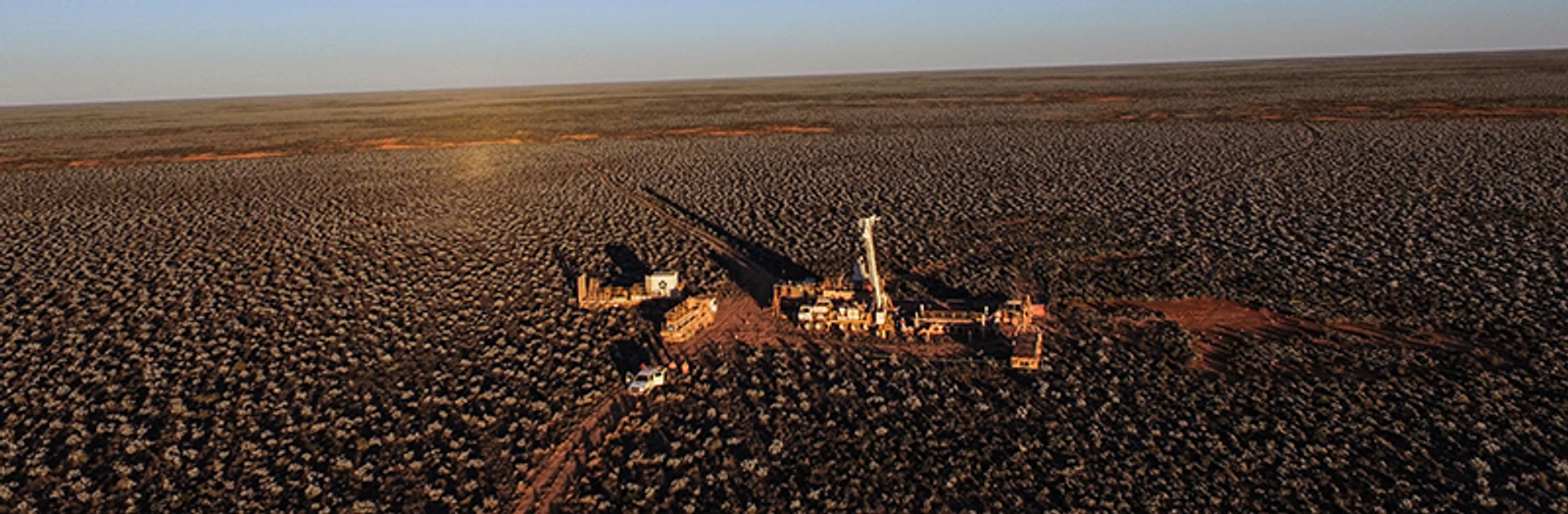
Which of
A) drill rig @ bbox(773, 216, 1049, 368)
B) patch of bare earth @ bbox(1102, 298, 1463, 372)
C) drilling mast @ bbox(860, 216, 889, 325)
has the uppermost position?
drilling mast @ bbox(860, 216, 889, 325)

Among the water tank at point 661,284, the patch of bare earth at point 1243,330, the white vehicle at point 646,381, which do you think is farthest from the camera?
the water tank at point 661,284

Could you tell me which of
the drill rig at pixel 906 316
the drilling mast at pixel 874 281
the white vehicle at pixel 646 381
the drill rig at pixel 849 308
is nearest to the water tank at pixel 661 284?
the drill rig at pixel 849 308

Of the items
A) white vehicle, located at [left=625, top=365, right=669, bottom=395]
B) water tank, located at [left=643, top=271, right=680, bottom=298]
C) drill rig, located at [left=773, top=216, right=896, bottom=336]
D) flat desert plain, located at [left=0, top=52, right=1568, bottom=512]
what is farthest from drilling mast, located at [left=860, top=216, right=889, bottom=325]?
water tank, located at [left=643, top=271, right=680, bottom=298]

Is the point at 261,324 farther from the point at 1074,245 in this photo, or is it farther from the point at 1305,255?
the point at 1305,255

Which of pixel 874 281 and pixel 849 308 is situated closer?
pixel 874 281

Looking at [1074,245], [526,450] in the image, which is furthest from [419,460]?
[1074,245]

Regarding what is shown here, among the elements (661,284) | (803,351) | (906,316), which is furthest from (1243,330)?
(661,284)

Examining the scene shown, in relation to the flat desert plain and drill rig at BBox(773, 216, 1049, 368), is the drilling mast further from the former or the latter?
the flat desert plain

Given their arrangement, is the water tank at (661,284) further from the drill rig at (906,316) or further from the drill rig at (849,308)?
the drill rig at (906,316)

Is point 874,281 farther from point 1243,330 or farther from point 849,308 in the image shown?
point 1243,330
